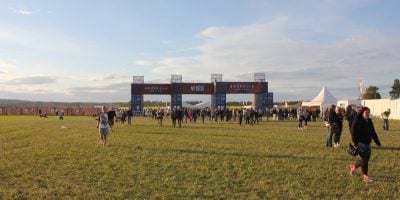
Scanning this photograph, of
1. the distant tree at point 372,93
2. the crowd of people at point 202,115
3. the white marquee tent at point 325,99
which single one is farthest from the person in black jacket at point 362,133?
the distant tree at point 372,93

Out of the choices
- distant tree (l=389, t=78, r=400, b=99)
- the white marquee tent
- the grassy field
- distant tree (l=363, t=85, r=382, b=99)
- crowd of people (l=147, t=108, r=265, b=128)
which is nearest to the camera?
the grassy field

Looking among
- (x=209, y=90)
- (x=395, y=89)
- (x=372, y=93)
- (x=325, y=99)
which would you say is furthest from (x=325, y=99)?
(x=395, y=89)

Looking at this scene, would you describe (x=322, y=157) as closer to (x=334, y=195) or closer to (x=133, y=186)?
(x=334, y=195)

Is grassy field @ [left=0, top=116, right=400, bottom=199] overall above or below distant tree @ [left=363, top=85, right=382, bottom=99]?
below

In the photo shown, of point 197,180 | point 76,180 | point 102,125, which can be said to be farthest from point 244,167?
point 102,125

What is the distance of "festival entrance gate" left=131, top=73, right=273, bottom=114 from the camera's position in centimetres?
7238

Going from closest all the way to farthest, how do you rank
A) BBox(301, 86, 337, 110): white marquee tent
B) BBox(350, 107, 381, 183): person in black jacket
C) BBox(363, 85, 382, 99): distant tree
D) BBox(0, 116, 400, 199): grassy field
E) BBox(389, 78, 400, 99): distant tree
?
BBox(0, 116, 400, 199): grassy field, BBox(350, 107, 381, 183): person in black jacket, BBox(301, 86, 337, 110): white marquee tent, BBox(363, 85, 382, 99): distant tree, BBox(389, 78, 400, 99): distant tree

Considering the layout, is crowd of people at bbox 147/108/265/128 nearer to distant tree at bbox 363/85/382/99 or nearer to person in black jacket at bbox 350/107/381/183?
person in black jacket at bbox 350/107/381/183

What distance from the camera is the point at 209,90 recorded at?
7362 centimetres

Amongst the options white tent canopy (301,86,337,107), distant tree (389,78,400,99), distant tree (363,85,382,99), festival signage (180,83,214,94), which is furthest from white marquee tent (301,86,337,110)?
distant tree (389,78,400,99)

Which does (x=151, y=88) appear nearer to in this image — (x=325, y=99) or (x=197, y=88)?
(x=197, y=88)

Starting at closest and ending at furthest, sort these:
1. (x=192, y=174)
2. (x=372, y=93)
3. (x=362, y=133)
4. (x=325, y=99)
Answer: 1. (x=362, y=133)
2. (x=192, y=174)
3. (x=325, y=99)
4. (x=372, y=93)

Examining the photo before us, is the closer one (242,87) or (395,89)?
(242,87)

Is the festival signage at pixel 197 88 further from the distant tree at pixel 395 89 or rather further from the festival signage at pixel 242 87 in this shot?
the distant tree at pixel 395 89
